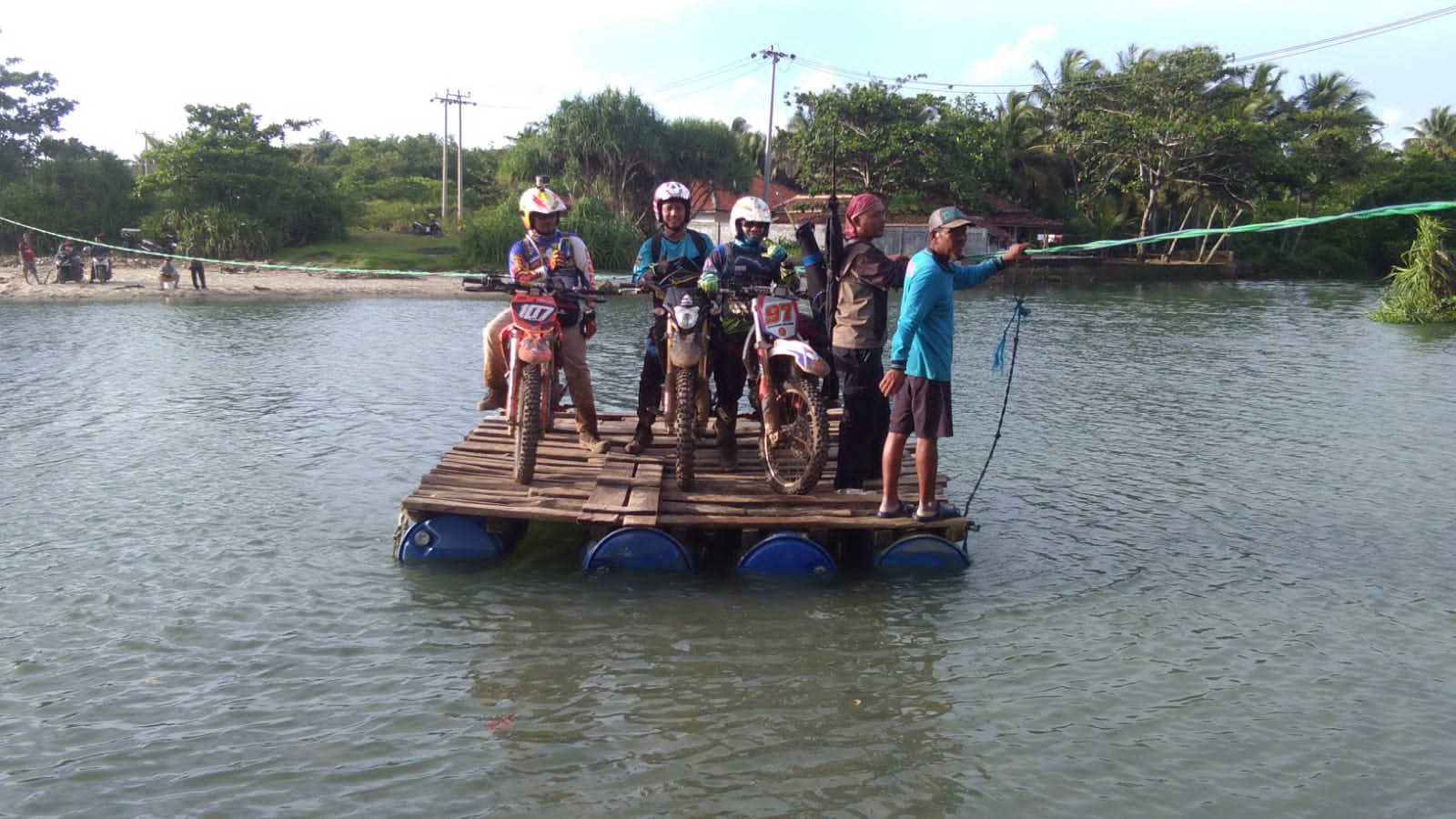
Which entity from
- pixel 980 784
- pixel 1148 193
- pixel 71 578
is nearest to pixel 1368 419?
pixel 980 784

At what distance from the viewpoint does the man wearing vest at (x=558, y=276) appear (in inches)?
317

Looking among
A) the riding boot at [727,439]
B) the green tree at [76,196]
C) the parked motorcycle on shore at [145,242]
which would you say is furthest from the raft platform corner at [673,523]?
the green tree at [76,196]

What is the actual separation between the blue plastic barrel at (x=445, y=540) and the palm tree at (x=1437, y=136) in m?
80.6

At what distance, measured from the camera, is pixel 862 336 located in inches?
296

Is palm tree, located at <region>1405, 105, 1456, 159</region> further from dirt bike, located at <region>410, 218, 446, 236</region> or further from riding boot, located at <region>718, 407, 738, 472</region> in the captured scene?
riding boot, located at <region>718, 407, 738, 472</region>

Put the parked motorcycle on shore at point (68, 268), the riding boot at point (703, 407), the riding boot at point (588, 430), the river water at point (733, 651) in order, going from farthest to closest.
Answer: the parked motorcycle on shore at point (68, 268) → the riding boot at point (588, 430) → the riding boot at point (703, 407) → the river water at point (733, 651)

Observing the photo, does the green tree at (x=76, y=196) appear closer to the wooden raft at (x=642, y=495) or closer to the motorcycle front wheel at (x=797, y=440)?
the wooden raft at (x=642, y=495)

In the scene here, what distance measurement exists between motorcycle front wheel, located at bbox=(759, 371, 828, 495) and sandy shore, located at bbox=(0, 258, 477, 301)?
875 inches

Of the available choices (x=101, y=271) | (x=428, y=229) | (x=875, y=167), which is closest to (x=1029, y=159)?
(x=875, y=167)

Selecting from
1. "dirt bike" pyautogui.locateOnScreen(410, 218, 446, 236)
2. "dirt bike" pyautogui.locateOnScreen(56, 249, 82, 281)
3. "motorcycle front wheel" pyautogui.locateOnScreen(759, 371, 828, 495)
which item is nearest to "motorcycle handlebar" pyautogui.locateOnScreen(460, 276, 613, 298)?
"motorcycle front wheel" pyautogui.locateOnScreen(759, 371, 828, 495)

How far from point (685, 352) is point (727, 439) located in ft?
3.36

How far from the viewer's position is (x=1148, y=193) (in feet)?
176

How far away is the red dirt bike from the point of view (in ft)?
25.4

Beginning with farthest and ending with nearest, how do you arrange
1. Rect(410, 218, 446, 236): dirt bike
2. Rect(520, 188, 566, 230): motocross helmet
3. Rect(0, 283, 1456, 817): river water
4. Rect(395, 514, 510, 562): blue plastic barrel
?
1. Rect(410, 218, 446, 236): dirt bike
2. Rect(520, 188, 566, 230): motocross helmet
3. Rect(395, 514, 510, 562): blue plastic barrel
4. Rect(0, 283, 1456, 817): river water
